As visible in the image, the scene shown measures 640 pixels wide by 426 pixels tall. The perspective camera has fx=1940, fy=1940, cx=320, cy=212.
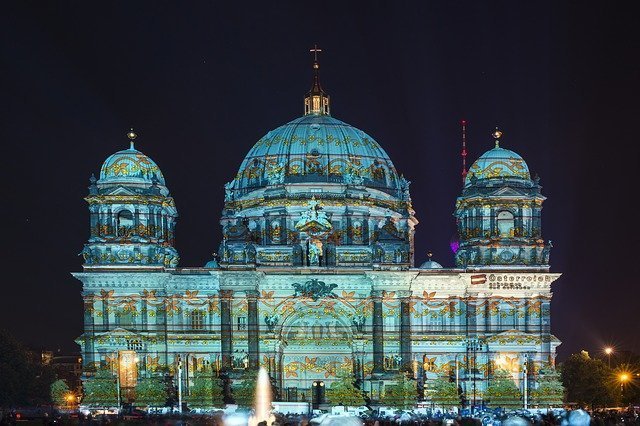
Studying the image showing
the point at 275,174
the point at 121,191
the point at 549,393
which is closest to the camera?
the point at 549,393

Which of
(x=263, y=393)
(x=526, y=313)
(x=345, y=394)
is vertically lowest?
(x=263, y=393)

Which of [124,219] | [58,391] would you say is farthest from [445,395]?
[124,219]

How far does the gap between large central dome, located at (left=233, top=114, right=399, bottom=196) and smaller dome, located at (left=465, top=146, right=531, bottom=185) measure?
10653mm

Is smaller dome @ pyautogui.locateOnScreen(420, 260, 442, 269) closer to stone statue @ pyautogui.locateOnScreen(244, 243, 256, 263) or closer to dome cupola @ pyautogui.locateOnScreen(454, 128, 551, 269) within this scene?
dome cupola @ pyautogui.locateOnScreen(454, 128, 551, 269)

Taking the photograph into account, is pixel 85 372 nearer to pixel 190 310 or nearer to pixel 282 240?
pixel 190 310

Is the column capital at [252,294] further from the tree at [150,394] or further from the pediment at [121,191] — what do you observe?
the pediment at [121,191]

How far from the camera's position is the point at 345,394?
464 feet

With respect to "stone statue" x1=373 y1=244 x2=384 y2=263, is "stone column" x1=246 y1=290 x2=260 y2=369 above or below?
below

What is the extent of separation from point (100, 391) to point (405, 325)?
24273 mm

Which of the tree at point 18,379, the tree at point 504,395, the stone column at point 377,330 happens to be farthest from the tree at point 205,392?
the tree at point 504,395

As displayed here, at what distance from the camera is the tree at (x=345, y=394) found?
463ft

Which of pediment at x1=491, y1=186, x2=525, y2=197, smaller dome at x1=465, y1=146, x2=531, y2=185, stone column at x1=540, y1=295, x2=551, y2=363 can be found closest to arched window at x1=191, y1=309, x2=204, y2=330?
smaller dome at x1=465, y1=146, x2=531, y2=185

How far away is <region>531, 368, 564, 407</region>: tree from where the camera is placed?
14388 centimetres

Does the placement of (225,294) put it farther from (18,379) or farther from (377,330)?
(18,379)
